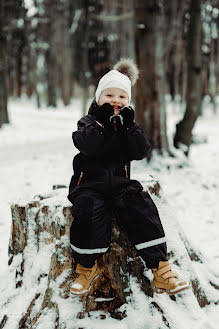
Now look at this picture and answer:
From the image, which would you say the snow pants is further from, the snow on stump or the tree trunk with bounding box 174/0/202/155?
the tree trunk with bounding box 174/0/202/155

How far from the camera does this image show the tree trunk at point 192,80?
6.71m

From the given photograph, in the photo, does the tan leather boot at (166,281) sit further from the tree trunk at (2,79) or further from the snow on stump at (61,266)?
the tree trunk at (2,79)

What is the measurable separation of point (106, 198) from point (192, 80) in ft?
17.2

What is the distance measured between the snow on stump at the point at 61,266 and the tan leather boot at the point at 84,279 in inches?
3.8

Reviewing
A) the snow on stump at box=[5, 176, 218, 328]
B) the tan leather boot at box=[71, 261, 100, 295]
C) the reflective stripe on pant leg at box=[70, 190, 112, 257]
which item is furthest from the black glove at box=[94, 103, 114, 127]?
the tan leather boot at box=[71, 261, 100, 295]

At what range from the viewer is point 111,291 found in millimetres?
2254

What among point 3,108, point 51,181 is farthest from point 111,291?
point 3,108

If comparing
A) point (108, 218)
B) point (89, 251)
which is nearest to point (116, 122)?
point (108, 218)

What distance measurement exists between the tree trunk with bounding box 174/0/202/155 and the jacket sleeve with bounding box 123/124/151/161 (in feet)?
15.3

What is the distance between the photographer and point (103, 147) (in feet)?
7.54

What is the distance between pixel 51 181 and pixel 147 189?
10.7 ft

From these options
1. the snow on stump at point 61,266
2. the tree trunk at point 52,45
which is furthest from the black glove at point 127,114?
the tree trunk at point 52,45

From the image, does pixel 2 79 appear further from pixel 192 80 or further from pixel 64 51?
pixel 64 51

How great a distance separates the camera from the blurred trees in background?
6.24 m
